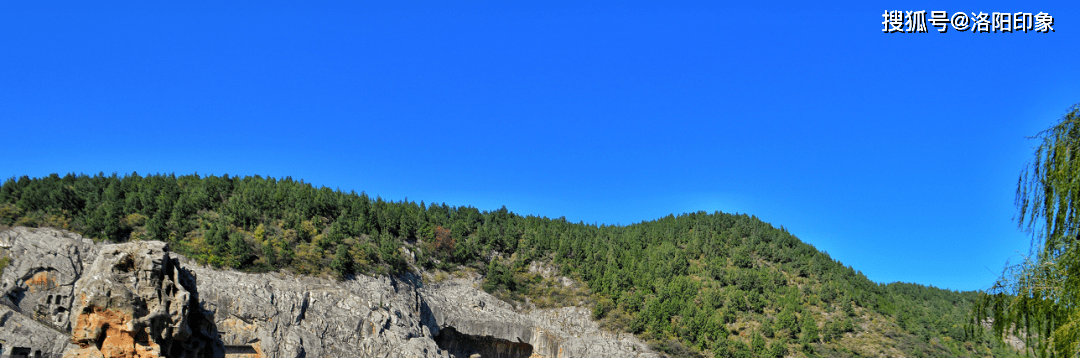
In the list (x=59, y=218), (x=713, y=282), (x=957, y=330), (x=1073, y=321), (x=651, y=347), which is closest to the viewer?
(x=1073, y=321)

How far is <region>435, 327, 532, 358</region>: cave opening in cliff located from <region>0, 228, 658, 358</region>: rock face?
9 cm

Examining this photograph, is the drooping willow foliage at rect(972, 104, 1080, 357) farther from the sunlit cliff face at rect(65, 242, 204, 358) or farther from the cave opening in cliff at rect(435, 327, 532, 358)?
the cave opening in cliff at rect(435, 327, 532, 358)

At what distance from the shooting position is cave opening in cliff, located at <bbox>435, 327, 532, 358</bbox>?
50.6 m

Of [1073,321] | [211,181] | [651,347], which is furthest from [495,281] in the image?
[1073,321]

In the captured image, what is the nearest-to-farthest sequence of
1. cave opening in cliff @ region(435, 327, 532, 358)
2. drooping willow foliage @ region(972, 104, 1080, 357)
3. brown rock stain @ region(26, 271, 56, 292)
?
1. drooping willow foliage @ region(972, 104, 1080, 357)
2. brown rock stain @ region(26, 271, 56, 292)
3. cave opening in cliff @ region(435, 327, 532, 358)

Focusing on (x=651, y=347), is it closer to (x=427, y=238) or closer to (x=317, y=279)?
(x=427, y=238)

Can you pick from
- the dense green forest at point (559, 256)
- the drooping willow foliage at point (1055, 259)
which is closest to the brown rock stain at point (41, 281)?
the dense green forest at point (559, 256)

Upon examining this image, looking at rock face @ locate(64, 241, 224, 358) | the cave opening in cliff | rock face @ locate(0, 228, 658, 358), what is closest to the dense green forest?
rock face @ locate(0, 228, 658, 358)

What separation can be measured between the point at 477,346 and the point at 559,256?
14178 millimetres

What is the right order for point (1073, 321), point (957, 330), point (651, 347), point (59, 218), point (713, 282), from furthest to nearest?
point (713, 282)
point (957, 330)
point (651, 347)
point (59, 218)
point (1073, 321)

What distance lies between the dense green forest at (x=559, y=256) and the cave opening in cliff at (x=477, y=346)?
458 centimetres

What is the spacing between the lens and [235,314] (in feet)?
123

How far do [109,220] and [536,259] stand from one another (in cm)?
3581

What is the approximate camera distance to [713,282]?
6072 cm
